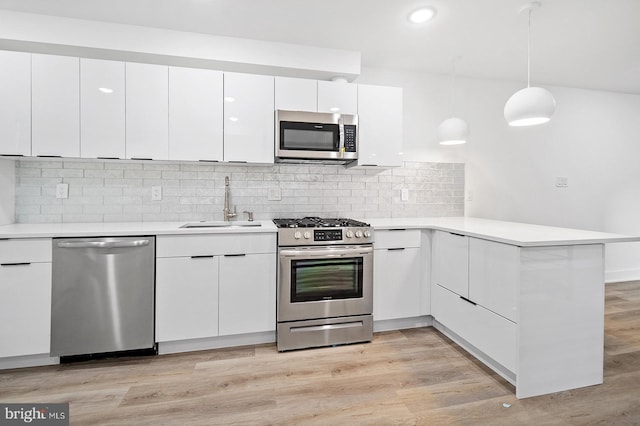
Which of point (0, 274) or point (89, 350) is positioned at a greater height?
point (0, 274)

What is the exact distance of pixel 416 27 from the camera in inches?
105

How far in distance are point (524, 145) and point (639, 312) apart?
2066 mm

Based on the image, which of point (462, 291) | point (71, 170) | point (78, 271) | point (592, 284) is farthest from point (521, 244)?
point (71, 170)

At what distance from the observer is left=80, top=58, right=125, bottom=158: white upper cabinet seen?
2.48 meters

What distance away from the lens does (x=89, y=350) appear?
88.6 inches

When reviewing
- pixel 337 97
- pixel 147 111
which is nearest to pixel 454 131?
pixel 337 97

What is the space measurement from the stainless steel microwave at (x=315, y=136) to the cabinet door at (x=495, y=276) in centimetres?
130

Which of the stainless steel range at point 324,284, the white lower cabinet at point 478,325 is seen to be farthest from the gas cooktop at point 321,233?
the white lower cabinet at point 478,325

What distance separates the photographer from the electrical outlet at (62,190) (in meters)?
2.74

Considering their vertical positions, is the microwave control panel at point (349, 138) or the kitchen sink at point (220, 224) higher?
the microwave control panel at point (349, 138)

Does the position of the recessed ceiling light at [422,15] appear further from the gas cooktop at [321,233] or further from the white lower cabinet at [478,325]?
the white lower cabinet at [478,325]

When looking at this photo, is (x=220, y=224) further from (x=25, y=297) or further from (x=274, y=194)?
(x=25, y=297)

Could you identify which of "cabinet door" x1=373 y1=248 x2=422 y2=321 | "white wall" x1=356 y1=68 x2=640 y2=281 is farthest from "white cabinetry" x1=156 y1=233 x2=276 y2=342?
"white wall" x1=356 y1=68 x2=640 y2=281

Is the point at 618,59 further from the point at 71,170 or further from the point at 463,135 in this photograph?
the point at 71,170
